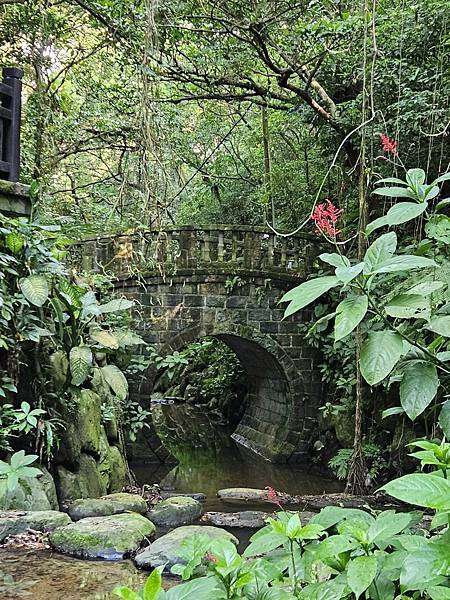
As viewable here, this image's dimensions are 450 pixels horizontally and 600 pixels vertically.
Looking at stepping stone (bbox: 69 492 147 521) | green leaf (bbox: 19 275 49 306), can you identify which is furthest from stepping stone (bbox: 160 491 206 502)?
green leaf (bbox: 19 275 49 306)

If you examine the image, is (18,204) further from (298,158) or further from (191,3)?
(298,158)

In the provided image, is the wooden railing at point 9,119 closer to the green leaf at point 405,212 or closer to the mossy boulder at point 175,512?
the mossy boulder at point 175,512

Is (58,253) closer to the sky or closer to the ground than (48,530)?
closer to the sky

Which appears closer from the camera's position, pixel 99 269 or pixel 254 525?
pixel 254 525

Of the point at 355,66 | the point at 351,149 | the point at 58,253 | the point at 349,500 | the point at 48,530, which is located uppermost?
the point at 355,66

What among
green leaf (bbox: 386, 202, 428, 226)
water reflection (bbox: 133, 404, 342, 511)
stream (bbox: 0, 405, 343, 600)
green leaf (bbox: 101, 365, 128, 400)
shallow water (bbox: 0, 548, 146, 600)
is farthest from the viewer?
water reflection (bbox: 133, 404, 342, 511)

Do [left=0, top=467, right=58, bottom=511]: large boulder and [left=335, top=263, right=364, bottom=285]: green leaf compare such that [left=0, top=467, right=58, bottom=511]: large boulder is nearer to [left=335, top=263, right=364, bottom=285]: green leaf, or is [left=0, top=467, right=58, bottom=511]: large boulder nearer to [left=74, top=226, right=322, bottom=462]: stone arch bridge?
[left=335, top=263, right=364, bottom=285]: green leaf

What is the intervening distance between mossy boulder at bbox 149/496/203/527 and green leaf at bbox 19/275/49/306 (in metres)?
2.01

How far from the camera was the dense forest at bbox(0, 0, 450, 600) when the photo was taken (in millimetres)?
1205

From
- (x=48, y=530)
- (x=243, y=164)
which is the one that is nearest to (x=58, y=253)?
(x=48, y=530)

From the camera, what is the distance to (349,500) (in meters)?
6.24

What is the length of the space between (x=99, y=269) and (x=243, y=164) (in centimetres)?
556

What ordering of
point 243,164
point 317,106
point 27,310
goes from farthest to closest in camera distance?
point 243,164
point 317,106
point 27,310

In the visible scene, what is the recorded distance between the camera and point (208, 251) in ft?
29.9
